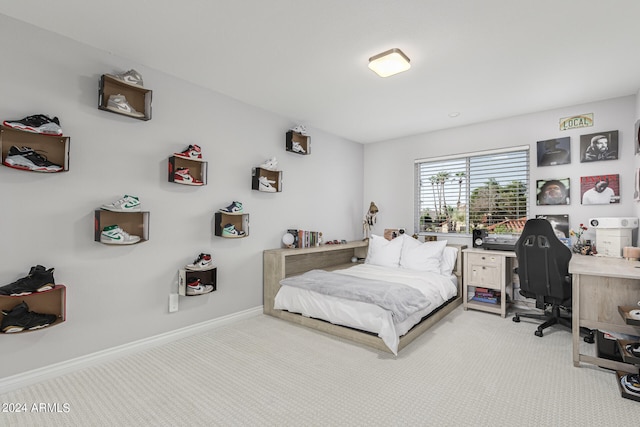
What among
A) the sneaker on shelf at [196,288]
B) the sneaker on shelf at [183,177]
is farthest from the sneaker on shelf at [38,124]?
the sneaker on shelf at [196,288]

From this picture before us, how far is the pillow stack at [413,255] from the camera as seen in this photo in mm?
3914

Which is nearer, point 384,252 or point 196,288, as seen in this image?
point 196,288

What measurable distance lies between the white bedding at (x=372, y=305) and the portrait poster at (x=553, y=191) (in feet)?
4.83

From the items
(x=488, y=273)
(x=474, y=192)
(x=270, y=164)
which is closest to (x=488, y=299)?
(x=488, y=273)

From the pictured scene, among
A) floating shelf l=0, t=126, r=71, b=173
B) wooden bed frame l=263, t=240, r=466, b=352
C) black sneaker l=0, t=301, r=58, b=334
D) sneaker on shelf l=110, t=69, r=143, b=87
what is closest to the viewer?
black sneaker l=0, t=301, r=58, b=334

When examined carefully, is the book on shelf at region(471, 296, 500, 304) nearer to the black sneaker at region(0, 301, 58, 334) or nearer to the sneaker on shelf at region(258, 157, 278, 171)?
the sneaker on shelf at region(258, 157, 278, 171)

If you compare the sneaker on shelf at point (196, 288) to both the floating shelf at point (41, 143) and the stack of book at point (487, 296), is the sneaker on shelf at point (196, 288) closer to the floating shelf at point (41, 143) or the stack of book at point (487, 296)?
the floating shelf at point (41, 143)

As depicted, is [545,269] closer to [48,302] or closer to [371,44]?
[371,44]

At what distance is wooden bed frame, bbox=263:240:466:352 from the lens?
276cm

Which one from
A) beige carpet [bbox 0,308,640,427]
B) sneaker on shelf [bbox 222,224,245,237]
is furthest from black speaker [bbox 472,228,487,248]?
sneaker on shelf [bbox 222,224,245,237]

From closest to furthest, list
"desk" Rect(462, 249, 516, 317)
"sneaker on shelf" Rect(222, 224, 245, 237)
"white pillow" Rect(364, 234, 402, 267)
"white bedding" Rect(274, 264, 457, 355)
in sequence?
"white bedding" Rect(274, 264, 457, 355)
"sneaker on shelf" Rect(222, 224, 245, 237)
"desk" Rect(462, 249, 516, 317)
"white pillow" Rect(364, 234, 402, 267)

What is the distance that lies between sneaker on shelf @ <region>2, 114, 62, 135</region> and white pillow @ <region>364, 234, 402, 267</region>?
3.66 metres

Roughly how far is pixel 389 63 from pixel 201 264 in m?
2.51

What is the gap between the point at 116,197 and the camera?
2.52m
